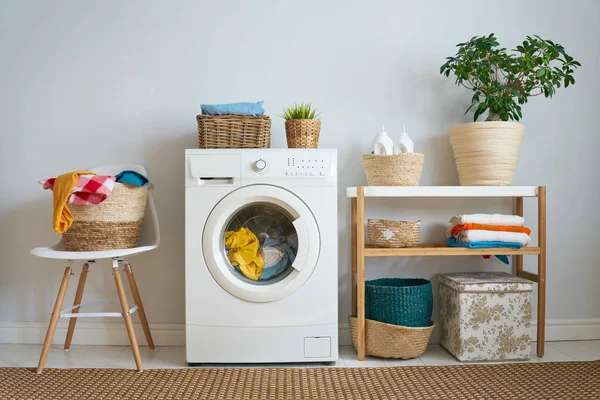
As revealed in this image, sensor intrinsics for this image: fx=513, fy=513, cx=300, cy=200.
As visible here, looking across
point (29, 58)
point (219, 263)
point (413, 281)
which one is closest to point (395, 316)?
point (413, 281)

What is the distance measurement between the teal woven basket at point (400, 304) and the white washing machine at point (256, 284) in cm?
21

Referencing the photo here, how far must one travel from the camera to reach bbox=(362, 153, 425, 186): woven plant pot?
219 centimetres

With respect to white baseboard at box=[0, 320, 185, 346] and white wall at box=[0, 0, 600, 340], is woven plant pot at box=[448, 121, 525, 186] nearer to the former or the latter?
white wall at box=[0, 0, 600, 340]

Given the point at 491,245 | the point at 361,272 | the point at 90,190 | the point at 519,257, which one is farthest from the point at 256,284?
the point at 519,257

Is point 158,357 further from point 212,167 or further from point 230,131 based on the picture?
point 230,131

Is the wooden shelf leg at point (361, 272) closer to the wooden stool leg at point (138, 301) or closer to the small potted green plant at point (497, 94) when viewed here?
the small potted green plant at point (497, 94)

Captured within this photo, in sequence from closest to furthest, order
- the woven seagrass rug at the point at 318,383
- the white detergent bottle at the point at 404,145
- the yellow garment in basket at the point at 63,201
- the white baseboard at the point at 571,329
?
the woven seagrass rug at the point at 318,383
the yellow garment in basket at the point at 63,201
the white detergent bottle at the point at 404,145
the white baseboard at the point at 571,329

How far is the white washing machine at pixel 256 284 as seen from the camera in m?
2.10

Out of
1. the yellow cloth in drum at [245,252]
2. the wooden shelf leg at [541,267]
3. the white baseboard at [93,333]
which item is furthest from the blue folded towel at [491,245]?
the white baseboard at [93,333]

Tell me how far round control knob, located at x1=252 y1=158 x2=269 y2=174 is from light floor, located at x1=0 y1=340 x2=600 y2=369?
816 millimetres

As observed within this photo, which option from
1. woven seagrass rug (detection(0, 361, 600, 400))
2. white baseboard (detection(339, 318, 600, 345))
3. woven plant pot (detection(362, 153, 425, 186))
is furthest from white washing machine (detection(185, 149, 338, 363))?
white baseboard (detection(339, 318, 600, 345))

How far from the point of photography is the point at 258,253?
217 cm

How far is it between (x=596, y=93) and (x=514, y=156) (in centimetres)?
68

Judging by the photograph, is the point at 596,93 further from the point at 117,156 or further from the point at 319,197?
the point at 117,156
